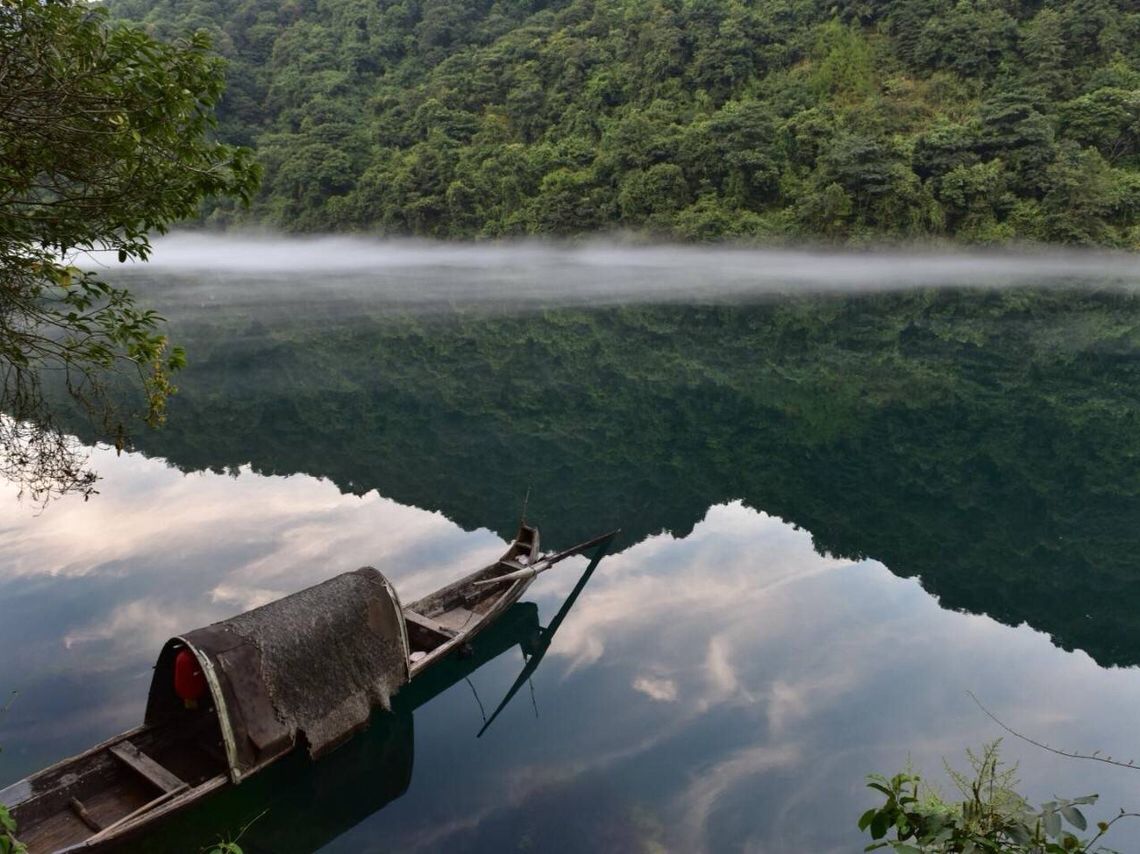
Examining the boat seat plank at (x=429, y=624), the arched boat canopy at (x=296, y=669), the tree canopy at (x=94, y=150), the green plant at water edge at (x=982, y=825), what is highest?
the tree canopy at (x=94, y=150)

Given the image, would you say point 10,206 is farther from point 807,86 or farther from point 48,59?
point 807,86

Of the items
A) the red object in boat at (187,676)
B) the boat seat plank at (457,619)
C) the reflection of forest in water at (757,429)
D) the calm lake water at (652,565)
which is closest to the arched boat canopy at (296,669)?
the red object in boat at (187,676)

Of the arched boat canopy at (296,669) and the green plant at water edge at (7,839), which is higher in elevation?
the green plant at water edge at (7,839)

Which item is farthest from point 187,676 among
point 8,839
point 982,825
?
point 982,825

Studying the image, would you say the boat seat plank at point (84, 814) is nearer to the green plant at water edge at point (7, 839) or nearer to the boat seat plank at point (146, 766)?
the boat seat plank at point (146, 766)

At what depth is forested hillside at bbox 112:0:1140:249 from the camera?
56.6 meters

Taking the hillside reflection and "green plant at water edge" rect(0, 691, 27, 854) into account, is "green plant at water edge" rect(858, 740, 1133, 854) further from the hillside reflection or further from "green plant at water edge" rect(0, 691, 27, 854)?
"green plant at water edge" rect(0, 691, 27, 854)

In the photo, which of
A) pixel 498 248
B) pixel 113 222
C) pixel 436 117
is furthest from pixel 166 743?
pixel 436 117

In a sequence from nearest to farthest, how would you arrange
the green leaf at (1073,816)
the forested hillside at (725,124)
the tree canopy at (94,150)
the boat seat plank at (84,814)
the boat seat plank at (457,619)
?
the green leaf at (1073,816) → the tree canopy at (94,150) → the boat seat plank at (84,814) → the boat seat plank at (457,619) → the forested hillside at (725,124)

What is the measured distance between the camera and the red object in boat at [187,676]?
761cm

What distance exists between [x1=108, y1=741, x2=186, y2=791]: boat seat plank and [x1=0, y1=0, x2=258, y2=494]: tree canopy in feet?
10.8

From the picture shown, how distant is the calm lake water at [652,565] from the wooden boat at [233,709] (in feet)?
2.15

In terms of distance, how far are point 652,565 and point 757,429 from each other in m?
9.71

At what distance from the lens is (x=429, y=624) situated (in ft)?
32.2
